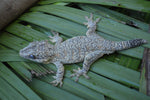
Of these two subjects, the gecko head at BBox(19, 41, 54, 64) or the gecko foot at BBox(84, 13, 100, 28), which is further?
the gecko foot at BBox(84, 13, 100, 28)

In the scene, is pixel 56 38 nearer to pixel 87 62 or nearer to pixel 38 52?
pixel 38 52

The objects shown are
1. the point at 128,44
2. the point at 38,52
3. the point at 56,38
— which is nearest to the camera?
the point at 128,44

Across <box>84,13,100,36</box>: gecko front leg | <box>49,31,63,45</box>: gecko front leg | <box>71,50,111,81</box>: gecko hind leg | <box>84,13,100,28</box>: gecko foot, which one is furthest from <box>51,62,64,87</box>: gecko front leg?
<box>84,13,100,28</box>: gecko foot

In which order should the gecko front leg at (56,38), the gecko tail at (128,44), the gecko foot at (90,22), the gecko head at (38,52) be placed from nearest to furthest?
the gecko tail at (128,44)
the gecko head at (38,52)
the gecko foot at (90,22)
the gecko front leg at (56,38)

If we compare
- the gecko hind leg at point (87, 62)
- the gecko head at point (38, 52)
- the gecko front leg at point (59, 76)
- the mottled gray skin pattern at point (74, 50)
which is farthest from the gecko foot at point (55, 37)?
the gecko hind leg at point (87, 62)

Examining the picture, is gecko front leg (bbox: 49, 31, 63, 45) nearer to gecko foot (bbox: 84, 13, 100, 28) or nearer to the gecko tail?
gecko foot (bbox: 84, 13, 100, 28)

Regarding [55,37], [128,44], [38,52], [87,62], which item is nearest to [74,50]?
[87,62]

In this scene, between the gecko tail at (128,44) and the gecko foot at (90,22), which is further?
the gecko foot at (90,22)

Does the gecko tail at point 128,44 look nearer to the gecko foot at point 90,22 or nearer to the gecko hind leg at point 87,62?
the gecko hind leg at point 87,62
